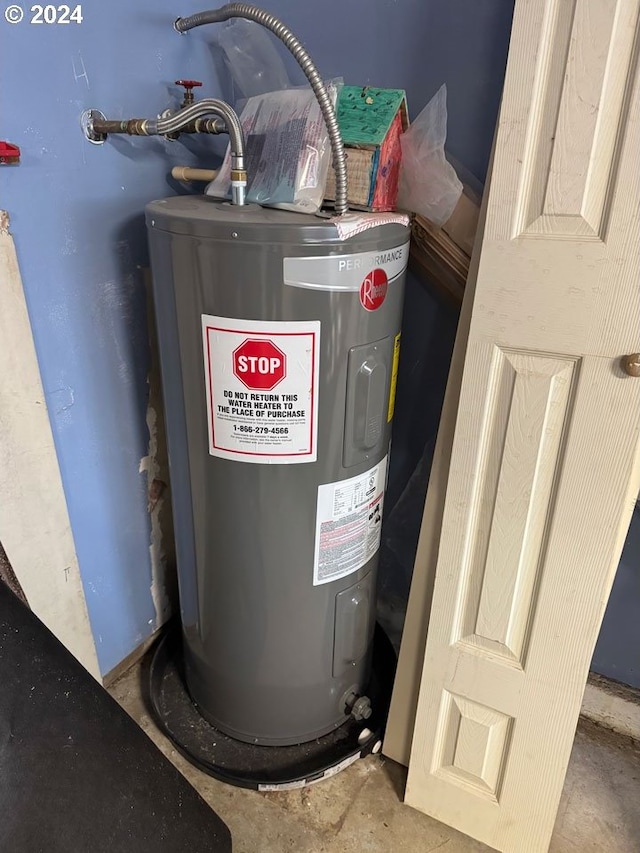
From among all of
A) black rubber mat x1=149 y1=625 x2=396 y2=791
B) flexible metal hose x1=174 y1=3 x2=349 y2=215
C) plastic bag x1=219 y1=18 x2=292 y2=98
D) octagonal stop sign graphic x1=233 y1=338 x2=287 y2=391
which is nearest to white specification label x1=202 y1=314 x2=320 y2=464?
octagonal stop sign graphic x1=233 y1=338 x2=287 y2=391

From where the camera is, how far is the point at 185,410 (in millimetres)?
1078

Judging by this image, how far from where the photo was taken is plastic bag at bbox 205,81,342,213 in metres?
1.01

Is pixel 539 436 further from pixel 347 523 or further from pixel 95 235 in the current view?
pixel 95 235

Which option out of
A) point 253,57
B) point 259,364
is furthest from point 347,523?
point 253,57

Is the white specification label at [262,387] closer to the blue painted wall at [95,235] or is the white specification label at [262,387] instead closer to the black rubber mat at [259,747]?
the blue painted wall at [95,235]

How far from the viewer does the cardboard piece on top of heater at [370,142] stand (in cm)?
103

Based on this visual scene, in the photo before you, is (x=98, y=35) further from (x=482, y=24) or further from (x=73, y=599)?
(x=73, y=599)

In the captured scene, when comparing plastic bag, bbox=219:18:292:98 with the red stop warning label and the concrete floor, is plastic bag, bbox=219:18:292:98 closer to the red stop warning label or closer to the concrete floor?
the red stop warning label

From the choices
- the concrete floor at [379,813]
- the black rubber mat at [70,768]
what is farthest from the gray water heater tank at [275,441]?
the black rubber mat at [70,768]

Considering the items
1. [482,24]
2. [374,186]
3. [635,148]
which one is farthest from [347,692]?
[482,24]

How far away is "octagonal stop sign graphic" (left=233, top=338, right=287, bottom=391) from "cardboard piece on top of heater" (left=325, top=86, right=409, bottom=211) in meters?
0.32

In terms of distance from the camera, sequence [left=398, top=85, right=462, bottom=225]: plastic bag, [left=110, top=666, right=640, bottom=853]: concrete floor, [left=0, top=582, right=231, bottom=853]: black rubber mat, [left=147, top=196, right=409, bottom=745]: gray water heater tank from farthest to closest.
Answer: [left=110, top=666, right=640, bottom=853]: concrete floor → [left=398, top=85, right=462, bottom=225]: plastic bag → [left=147, top=196, right=409, bottom=745]: gray water heater tank → [left=0, top=582, right=231, bottom=853]: black rubber mat

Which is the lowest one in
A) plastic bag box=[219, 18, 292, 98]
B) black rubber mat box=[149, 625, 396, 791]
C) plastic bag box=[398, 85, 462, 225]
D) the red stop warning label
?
black rubber mat box=[149, 625, 396, 791]

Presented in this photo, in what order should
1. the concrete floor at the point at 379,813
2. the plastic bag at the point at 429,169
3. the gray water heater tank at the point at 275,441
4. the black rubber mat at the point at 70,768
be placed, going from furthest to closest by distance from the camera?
1. the concrete floor at the point at 379,813
2. the plastic bag at the point at 429,169
3. the gray water heater tank at the point at 275,441
4. the black rubber mat at the point at 70,768
